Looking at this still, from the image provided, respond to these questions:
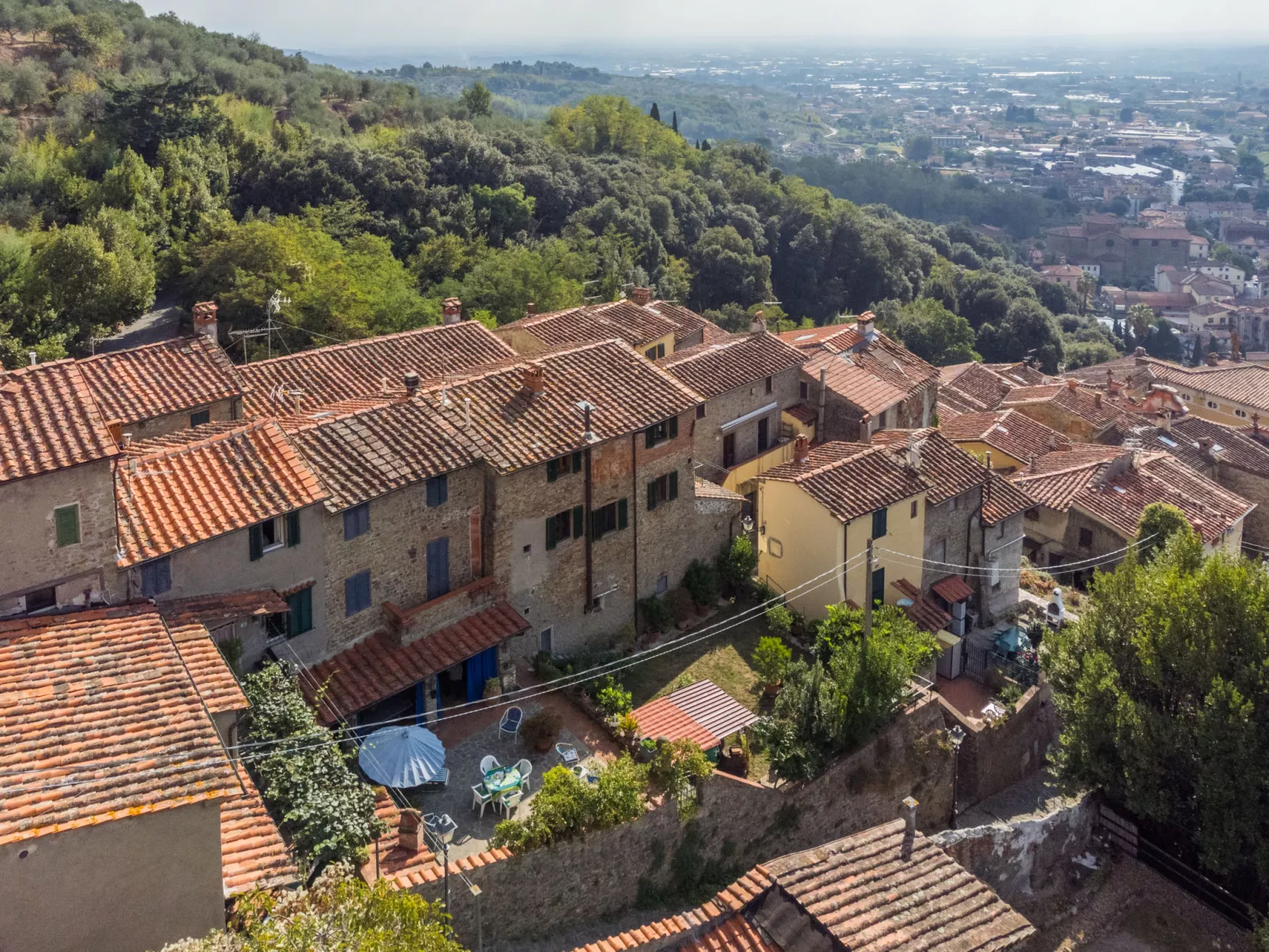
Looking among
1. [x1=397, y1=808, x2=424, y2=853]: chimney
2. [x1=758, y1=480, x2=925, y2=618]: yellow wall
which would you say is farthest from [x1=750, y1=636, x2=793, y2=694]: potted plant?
[x1=397, y1=808, x2=424, y2=853]: chimney

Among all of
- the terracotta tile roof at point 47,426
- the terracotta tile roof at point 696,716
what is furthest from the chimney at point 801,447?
the terracotta tile roof at point 47,426

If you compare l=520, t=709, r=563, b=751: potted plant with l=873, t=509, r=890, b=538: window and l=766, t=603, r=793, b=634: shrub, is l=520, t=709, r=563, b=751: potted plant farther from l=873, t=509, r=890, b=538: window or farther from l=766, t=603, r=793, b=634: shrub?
l=873, t=509, r=890, b=538: window

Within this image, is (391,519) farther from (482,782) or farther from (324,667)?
(482,782)

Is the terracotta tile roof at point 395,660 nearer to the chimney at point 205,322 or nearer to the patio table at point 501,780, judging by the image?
the patio table at point 501,780

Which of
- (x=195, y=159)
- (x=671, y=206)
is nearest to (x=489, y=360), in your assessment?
(x=195, y=159)

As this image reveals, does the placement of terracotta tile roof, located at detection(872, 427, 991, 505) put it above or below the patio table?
above

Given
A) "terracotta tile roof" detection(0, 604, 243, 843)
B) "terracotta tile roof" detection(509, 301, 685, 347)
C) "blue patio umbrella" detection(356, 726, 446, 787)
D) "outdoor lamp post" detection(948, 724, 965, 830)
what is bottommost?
"outdoor lamp post" detection(948, 724, 965, 830)

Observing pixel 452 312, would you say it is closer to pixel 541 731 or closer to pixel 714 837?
pixel 541 731
